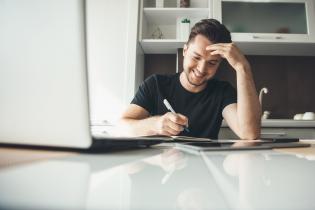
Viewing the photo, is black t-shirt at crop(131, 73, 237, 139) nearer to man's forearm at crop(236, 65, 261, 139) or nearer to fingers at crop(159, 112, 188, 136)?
man's forearm at crop(236, 65, 261, 139)

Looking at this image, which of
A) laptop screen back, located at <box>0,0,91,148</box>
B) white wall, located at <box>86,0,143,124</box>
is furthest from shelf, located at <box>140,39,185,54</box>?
laptop screen back, located at <box>0,0,91,148</box>

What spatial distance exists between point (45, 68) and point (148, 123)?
2.86 feet

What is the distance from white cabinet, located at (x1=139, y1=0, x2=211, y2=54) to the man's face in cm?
73

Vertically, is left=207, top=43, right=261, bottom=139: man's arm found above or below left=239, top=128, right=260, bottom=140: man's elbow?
above

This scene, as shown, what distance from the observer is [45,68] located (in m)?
0.31

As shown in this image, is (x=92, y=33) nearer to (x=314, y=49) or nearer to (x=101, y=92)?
(x=101, y=92)

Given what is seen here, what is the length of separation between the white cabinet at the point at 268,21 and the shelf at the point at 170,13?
198 millimetres

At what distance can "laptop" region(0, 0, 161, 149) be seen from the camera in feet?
0.99

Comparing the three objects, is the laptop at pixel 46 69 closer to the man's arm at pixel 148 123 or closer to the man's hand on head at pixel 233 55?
the man's arm at pixel 148 123

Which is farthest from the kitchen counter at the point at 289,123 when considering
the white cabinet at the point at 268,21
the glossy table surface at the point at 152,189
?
the glossy table surface at the point at 152,189

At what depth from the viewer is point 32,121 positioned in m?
0.33

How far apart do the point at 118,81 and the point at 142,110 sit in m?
0.79

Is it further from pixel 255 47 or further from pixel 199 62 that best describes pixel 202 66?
pixel 255 47

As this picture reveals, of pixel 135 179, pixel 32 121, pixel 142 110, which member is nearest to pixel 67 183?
pixel 135 179
